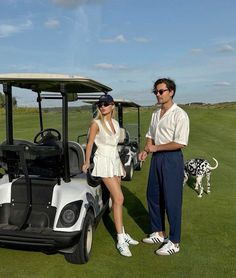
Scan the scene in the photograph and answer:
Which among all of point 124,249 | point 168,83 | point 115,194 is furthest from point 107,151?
point 124,249

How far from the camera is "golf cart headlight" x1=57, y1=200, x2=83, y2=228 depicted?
3908mm

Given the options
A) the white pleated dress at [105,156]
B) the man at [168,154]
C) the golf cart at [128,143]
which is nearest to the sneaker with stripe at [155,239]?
the man at [168,154]

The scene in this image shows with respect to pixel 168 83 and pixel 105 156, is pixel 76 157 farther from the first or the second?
pixel 168 83

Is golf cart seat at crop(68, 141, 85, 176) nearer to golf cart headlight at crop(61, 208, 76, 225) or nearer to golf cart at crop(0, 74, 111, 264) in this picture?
golf cart at crop(0, 74, 111, 264)

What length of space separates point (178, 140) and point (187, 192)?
3.44m

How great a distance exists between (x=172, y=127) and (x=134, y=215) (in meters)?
2.19

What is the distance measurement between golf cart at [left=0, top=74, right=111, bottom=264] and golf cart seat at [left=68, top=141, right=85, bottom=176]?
7.1 inches

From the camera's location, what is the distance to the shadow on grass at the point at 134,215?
5.42m

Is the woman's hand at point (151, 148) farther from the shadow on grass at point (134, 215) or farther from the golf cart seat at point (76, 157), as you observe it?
the shadow on grass at point (134, 215)

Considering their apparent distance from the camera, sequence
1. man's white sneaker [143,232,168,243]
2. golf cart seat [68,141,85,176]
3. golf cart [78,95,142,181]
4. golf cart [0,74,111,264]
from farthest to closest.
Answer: golf cart [78,95,142,181] → man's white sneaker [143,232,168,243] → golf cart seat [68,141,85,176] → golf cart [0,74,111,264]

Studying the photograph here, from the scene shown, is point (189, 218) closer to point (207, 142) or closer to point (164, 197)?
point (164, 197)

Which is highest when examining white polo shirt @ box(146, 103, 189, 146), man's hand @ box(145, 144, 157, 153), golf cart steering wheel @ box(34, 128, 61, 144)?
white polo shirt @ box(146, 103, 189, 146)

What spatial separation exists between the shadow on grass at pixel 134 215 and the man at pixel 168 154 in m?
0.85

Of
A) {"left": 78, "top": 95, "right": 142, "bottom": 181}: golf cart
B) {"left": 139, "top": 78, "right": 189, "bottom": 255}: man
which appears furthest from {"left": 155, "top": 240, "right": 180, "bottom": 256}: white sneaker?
{"left": 78, "top": 95, "right": 142, "bottom": 181}: golf cart
